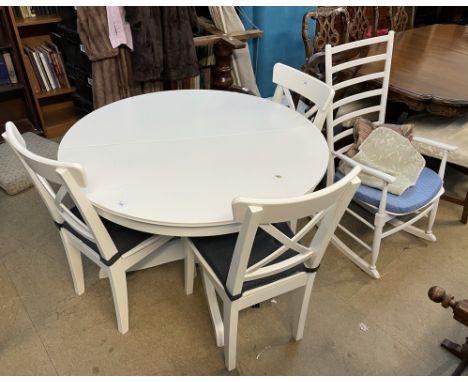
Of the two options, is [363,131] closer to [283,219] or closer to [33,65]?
[283,219]

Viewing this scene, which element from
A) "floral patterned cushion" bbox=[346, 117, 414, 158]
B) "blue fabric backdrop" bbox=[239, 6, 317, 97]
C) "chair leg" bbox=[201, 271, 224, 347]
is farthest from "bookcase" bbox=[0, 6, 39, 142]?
"floral patterned cushion" bbox=[346, 117, 414, 158]

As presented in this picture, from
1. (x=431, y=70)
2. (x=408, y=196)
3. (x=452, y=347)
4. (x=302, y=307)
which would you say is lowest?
(x=452, y=347)

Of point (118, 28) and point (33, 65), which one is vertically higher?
point (118, 28)

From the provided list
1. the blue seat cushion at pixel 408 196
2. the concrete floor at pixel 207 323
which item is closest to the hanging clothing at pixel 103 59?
the concrete floor at pixel 207 323

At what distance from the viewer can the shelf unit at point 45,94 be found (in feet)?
8.52

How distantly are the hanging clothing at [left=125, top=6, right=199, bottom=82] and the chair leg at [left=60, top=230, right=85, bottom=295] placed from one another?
1.28 metres

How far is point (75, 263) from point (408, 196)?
1.58 m

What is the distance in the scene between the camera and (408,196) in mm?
1777

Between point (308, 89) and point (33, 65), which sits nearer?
point (308, 89)

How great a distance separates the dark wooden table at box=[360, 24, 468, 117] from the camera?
6.48 feet

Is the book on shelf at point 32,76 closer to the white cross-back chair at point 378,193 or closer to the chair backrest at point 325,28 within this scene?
the chair backrest at point 325,28

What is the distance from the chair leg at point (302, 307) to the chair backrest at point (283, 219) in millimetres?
107

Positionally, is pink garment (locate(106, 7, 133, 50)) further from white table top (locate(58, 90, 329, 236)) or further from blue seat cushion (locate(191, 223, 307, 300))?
blue seat cushion (locate(191, 223, 307, 300))

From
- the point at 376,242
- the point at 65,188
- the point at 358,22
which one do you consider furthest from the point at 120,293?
the point at 358,22
